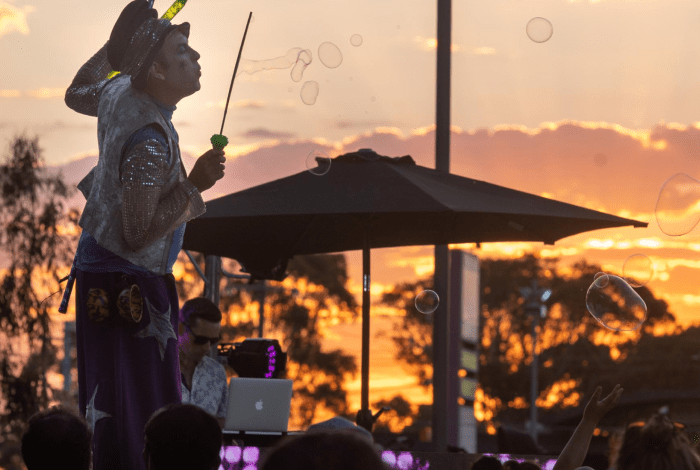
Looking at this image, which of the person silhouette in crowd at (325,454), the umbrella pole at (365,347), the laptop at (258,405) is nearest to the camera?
the person silhouette in crowd at (325,454)

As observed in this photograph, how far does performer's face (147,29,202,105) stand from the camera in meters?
3.15

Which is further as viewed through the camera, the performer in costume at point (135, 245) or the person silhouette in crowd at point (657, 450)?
the performer in costume at point (135, 245)

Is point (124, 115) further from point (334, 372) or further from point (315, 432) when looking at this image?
point (334, 372)

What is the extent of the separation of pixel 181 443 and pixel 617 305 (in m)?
4.43

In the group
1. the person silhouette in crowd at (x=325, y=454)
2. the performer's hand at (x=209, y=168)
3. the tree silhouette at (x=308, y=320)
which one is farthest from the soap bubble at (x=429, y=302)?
the tree silhouette at (x=308, y=320)

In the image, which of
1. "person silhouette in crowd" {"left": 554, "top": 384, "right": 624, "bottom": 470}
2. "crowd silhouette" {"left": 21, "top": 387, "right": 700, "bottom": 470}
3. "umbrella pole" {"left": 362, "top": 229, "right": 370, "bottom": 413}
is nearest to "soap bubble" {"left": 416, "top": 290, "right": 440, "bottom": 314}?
"umbrella pole" {"left": 362, "top": 229, "right": 370, "bottom": 413}

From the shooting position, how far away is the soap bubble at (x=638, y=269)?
684cm

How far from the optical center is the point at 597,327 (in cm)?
4059

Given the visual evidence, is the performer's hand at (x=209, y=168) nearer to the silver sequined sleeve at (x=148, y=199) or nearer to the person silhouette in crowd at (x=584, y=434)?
the silver sequined sleeve at (x=148, y=199)

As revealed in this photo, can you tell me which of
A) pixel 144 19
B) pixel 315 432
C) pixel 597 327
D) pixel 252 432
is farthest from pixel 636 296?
pixel 597 327

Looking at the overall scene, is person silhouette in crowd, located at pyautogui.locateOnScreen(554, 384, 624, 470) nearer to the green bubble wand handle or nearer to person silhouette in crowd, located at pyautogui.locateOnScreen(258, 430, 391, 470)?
the green bubble wand handle

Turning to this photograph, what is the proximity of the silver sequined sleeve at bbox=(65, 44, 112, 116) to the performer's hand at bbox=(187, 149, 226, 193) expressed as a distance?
1.65 ft

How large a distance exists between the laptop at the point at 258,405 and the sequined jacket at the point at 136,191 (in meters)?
2.05

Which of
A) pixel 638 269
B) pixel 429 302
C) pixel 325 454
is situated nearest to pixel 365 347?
pixel 429 302
